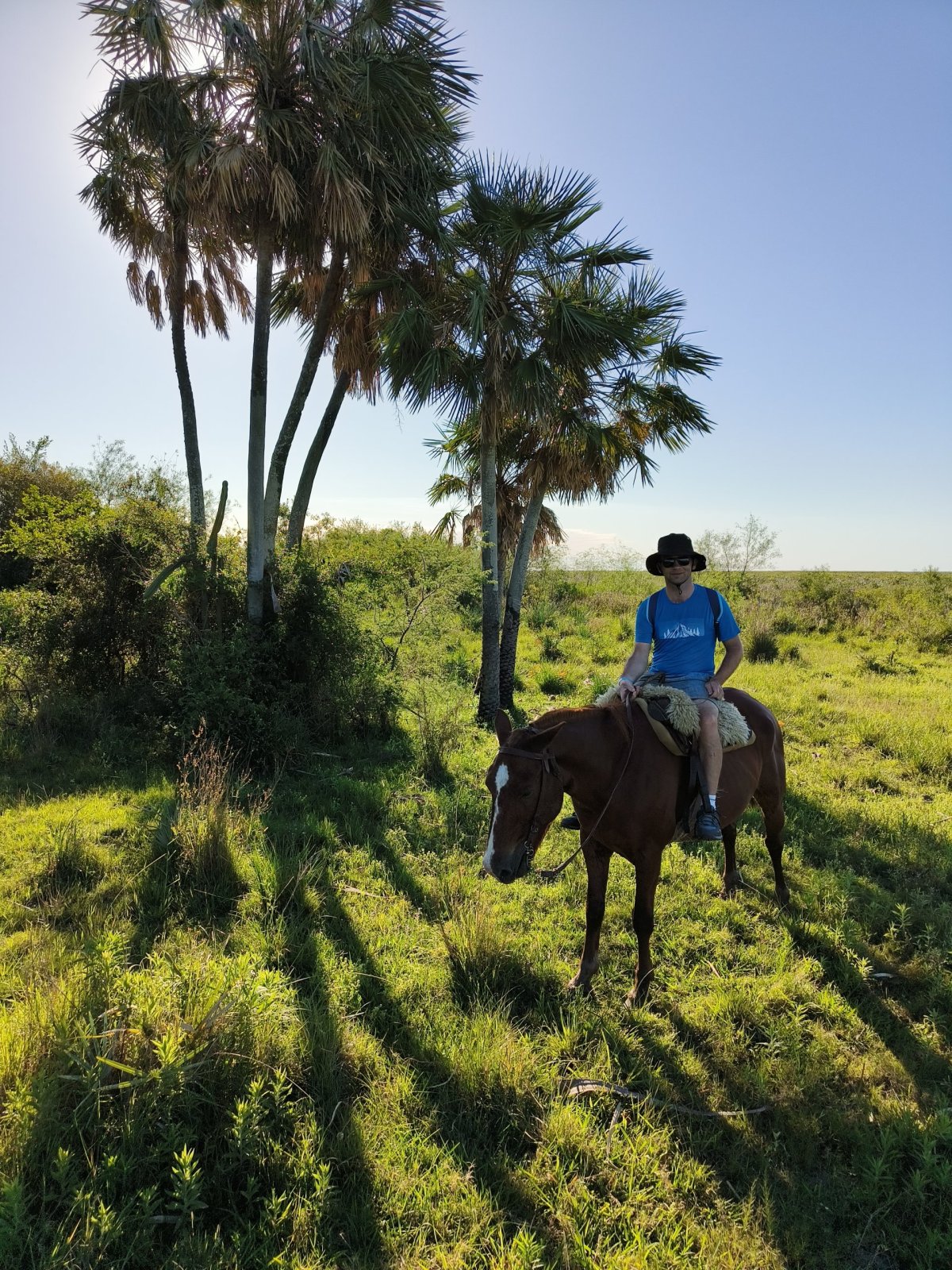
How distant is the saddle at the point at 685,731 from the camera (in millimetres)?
3844

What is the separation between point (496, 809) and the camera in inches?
124


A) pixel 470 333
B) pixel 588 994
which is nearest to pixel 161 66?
Answer: pixel 470 333

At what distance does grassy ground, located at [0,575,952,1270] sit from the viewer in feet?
7.52

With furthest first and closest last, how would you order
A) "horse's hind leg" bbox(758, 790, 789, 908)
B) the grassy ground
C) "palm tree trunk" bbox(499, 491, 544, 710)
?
"palm tree trunk" bbox(499, 491, 544, 710)
"horse's hind leg" bbox(758, 790, 789, 908)
the grassy ground

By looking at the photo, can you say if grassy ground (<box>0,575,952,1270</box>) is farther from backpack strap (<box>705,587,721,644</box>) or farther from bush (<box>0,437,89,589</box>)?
bush (<box>0,437,89,589</box>)

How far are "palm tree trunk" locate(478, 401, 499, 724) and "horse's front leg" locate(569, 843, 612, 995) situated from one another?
22.5ft

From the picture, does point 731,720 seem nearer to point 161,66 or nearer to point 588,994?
point 588,994

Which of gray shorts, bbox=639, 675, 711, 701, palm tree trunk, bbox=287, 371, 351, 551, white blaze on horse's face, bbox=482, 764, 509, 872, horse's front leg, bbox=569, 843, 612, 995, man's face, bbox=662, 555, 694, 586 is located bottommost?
horse's front leg, bbox=569, 843, 612, 995

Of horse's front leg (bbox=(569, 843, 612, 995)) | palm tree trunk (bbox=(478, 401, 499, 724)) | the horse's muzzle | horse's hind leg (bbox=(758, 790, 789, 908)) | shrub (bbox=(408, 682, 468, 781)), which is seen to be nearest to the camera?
the horse's muzzle

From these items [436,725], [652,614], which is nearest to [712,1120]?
[652,614]

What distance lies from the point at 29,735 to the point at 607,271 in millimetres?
11489

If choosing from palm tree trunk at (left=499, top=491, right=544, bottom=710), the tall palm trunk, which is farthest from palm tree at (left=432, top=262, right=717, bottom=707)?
the tall palm trunk

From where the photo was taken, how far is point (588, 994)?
3732 millimetres

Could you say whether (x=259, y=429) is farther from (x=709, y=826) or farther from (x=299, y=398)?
(x=709, y=826)
